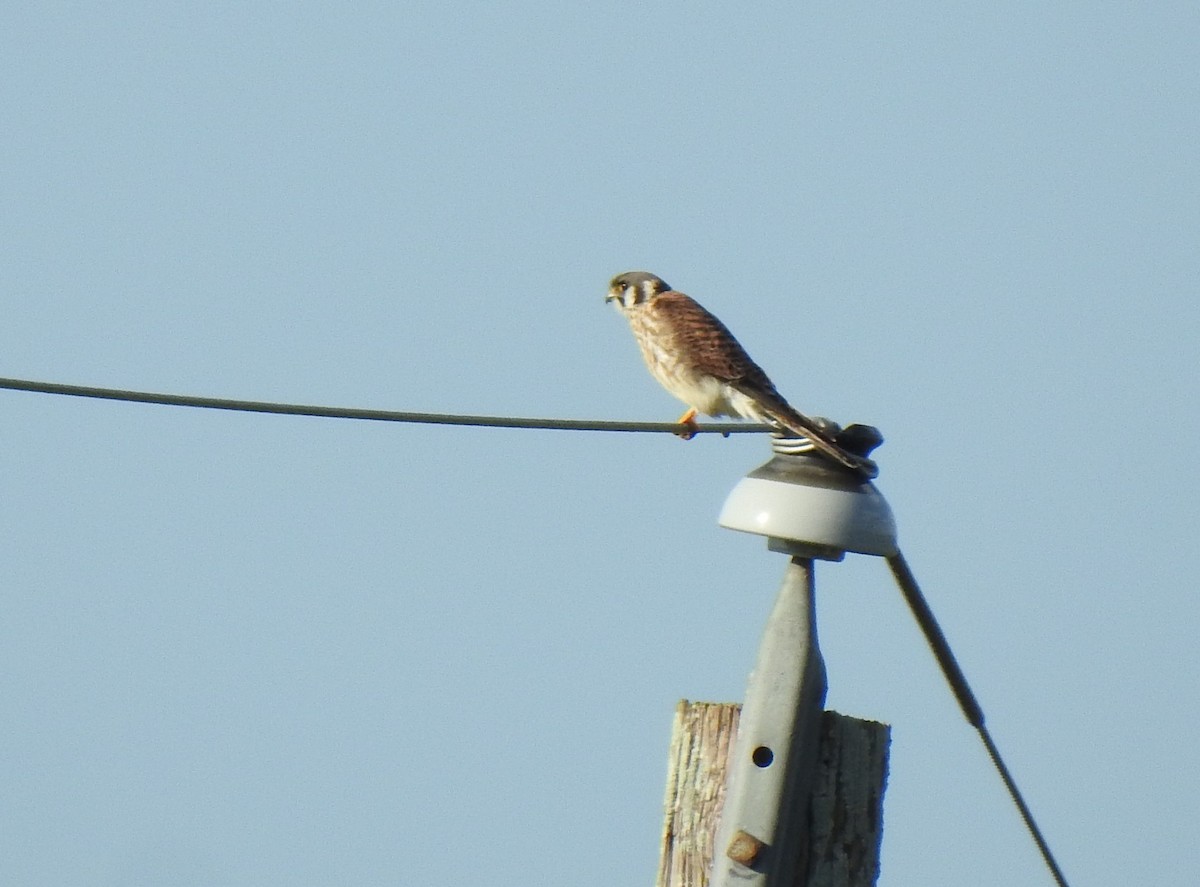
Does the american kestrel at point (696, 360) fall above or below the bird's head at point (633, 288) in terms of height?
below

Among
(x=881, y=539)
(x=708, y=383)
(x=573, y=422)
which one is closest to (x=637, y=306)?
(x=708, y=383)

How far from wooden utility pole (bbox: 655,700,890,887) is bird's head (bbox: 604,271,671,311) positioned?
15.7ft

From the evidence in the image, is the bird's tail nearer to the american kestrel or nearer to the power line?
the power line

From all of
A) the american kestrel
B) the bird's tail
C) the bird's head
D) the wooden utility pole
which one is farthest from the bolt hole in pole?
the bird's head

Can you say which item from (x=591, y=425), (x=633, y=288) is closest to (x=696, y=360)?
(x=633, y=288)

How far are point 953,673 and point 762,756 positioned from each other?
39.2 inches

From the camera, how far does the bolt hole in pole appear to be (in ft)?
11.6

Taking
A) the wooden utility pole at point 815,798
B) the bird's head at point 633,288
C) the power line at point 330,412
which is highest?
the bird's head at point 633,288

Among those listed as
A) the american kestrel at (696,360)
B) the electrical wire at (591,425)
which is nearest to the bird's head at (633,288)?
the american kestrel at (696,360)

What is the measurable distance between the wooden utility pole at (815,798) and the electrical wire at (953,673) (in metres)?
0.70

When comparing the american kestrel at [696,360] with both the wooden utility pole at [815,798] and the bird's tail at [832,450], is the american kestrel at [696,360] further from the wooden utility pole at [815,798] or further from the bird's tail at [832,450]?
the wooden utility pole at [815,798]

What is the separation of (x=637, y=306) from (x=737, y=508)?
4.47m

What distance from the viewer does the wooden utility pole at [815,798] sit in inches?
140

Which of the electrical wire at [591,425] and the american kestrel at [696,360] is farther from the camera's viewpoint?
the american kestrel at [696,360]
